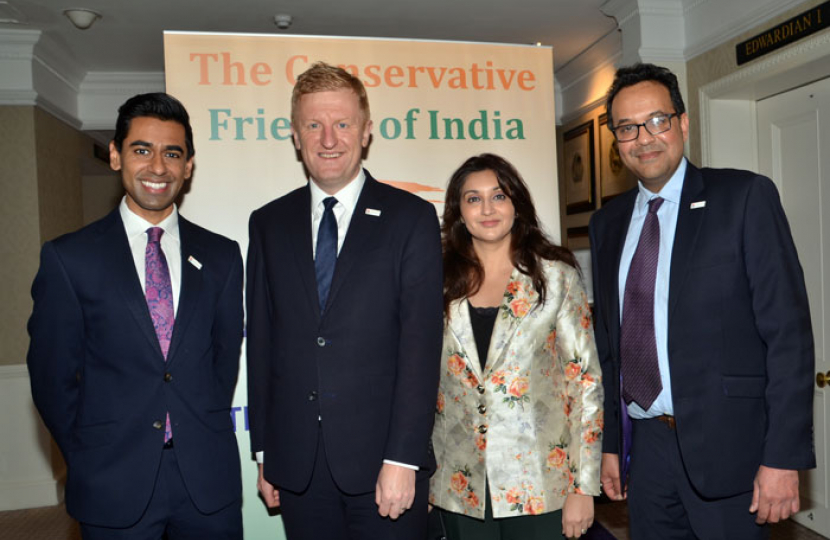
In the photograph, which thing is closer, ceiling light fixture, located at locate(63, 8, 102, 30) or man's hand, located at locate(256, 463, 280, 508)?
man's hand, located at locate(256, 463, 280, 508)

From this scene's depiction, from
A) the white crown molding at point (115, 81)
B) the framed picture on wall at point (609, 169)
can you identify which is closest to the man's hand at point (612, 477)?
the framed picture on wall at point (609, 169)

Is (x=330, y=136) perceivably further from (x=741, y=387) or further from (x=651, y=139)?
(x=741, y=387)

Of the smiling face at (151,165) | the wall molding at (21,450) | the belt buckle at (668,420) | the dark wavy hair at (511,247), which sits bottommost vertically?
the wall molding at (21,450)

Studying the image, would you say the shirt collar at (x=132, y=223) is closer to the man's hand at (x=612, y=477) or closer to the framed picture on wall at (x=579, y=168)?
the man's hand at (x=612, y=477)

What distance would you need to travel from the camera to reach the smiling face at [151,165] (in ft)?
6.23

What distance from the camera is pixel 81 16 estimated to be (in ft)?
14.4

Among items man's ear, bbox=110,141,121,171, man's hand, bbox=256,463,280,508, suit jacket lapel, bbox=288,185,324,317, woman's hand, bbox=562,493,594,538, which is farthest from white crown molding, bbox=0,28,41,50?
woman's hand, bbox=562,493,594,538

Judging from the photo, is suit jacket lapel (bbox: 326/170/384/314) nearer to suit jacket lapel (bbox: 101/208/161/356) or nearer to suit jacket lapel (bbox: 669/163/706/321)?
suit jacket lapel (bbox: 101/208/161/356)

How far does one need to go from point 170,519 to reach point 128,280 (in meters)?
0.66

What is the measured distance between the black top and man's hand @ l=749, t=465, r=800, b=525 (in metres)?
0.80

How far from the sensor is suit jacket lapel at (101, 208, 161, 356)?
1.79 meters

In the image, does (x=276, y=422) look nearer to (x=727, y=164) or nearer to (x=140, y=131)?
(x=140, y=131)

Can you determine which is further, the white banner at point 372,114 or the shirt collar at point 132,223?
the white banner at point 372,114

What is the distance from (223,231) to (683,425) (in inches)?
72.9
